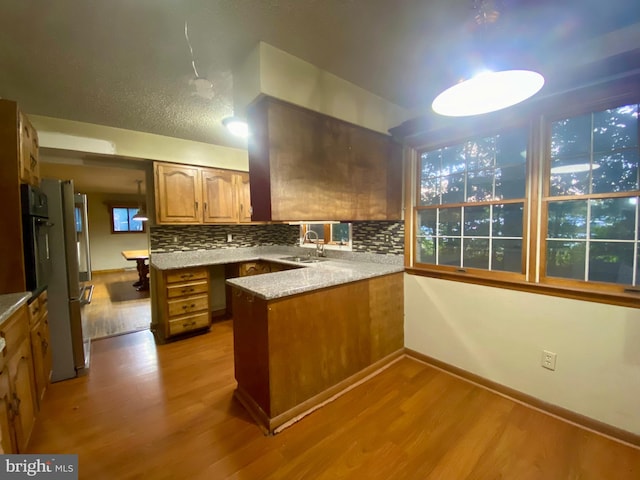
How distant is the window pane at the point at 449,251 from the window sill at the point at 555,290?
134 mm

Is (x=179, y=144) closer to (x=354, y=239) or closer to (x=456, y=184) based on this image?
(x=354, y=239)

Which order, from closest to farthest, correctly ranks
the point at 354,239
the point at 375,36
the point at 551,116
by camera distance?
1. the point at 375,36
2. the point at 551,116
3. the point at 354,239

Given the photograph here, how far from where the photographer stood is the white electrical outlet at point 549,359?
1.83 meters

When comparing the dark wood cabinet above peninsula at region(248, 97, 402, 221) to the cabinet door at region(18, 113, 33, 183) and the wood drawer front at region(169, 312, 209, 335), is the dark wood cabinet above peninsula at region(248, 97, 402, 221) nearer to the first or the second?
the cabinet door at region(18, 113, 33, 183)

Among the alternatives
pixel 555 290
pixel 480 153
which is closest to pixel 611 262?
pixel 555 290

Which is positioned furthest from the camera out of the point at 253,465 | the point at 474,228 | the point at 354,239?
the point at 354,239

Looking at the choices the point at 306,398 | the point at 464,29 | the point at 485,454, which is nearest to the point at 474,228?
the point at 464,29

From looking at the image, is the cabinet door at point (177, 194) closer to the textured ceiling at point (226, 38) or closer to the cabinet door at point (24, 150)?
the textured ceiling at point (226, 38)

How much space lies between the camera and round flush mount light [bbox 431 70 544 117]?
1.06m

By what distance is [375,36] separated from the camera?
1.62 meters

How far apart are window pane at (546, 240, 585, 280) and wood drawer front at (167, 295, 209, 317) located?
3328 millimetres

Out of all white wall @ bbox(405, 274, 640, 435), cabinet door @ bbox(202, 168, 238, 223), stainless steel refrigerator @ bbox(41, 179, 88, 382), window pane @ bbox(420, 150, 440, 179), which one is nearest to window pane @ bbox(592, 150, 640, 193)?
white wall @ bbox(405, 274, 640, 435)

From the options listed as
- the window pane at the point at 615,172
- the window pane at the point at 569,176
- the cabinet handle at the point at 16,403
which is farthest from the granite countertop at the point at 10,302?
the window pane at the point at 615,172

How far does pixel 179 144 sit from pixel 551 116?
3637 mm
